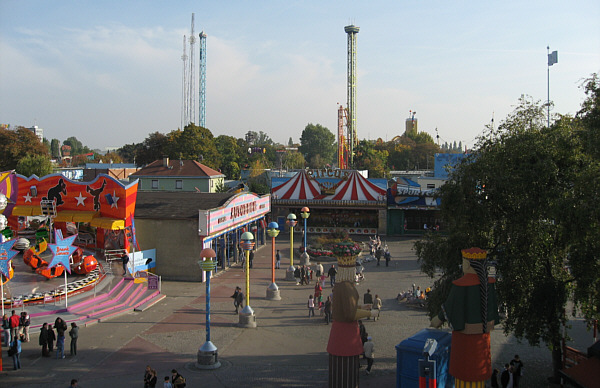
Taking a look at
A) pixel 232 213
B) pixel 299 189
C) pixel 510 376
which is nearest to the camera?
pixel 510 376

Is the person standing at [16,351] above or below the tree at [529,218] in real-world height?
below

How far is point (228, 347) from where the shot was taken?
18281mm

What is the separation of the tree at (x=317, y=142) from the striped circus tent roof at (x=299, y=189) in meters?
121

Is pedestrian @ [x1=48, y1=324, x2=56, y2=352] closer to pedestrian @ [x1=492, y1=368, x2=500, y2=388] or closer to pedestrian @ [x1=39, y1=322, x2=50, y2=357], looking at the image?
pedestrian @ [x1=39, y1=322, x2=50, y2=357]

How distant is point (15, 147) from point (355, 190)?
40.7 m

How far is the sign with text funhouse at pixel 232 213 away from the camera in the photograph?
27719mm

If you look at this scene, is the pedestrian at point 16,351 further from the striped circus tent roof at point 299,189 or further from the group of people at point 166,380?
the striped circus tent roof at point 299,189

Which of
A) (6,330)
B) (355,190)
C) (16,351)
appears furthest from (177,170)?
(16,351)

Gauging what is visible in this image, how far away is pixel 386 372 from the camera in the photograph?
631 inches

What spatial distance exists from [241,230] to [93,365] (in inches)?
788

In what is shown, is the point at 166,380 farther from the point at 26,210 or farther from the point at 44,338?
the point at 26,210

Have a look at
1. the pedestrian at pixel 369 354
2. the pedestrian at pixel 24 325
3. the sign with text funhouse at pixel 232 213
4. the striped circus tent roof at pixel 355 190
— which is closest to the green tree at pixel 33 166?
the sign with text funhouse at pixel 232 213

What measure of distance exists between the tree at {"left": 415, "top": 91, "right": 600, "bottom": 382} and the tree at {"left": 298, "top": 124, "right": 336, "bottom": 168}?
155 metres

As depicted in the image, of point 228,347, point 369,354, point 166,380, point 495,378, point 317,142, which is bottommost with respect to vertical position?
point 228,347
